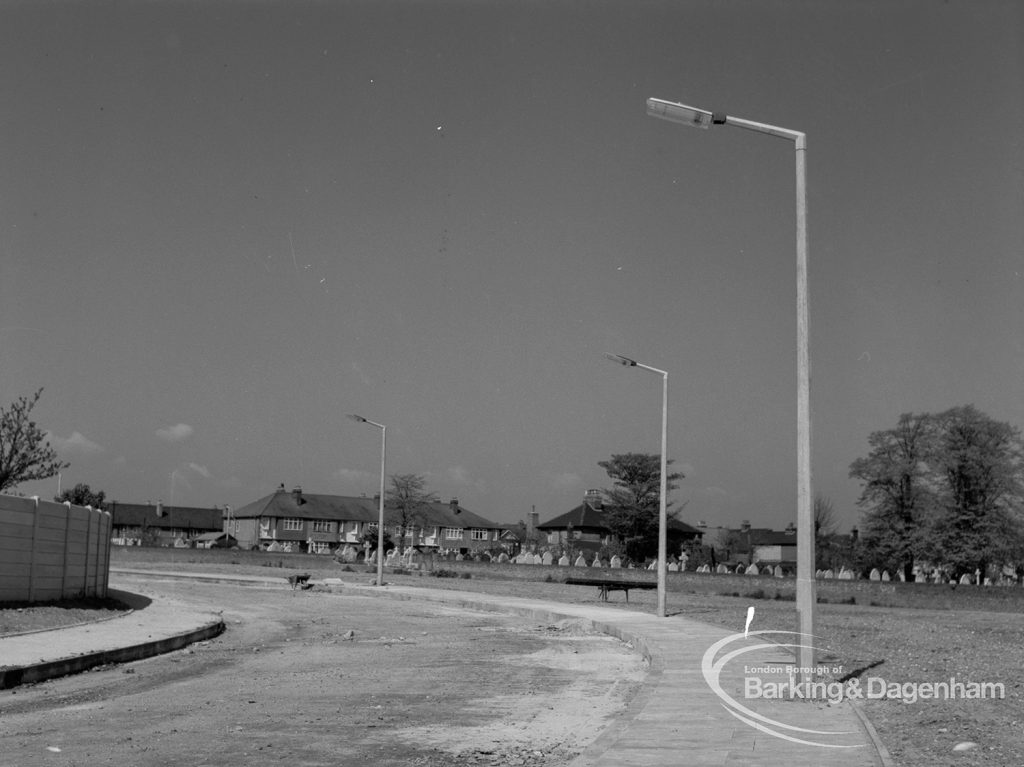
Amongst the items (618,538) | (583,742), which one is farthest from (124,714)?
(618,538)

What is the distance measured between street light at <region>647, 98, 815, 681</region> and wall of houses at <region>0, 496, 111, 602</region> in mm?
15830

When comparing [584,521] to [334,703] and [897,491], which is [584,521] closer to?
[897,491]

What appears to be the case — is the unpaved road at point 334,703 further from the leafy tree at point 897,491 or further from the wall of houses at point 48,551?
the leafy tree at point 897,491

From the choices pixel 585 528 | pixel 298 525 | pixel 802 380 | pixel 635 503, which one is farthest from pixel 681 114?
pixel 298 525

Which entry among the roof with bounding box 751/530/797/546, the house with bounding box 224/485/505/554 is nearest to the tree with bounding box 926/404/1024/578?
the house with bounding box 224/485/505/554

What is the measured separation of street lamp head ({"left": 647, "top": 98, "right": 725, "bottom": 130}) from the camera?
470 inches

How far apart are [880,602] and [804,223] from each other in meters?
37.3

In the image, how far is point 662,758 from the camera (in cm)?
816

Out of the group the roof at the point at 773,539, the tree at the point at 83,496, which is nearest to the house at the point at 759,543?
the roof at the point at 773,539

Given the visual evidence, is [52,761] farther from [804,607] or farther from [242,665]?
[242,665]

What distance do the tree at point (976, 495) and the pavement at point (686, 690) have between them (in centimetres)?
4220

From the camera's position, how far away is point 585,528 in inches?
5084

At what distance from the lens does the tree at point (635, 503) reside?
89.8m

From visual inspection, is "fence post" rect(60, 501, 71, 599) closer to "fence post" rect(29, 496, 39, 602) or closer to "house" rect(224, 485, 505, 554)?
"fence post" rect(29, 496, 39, 602)
